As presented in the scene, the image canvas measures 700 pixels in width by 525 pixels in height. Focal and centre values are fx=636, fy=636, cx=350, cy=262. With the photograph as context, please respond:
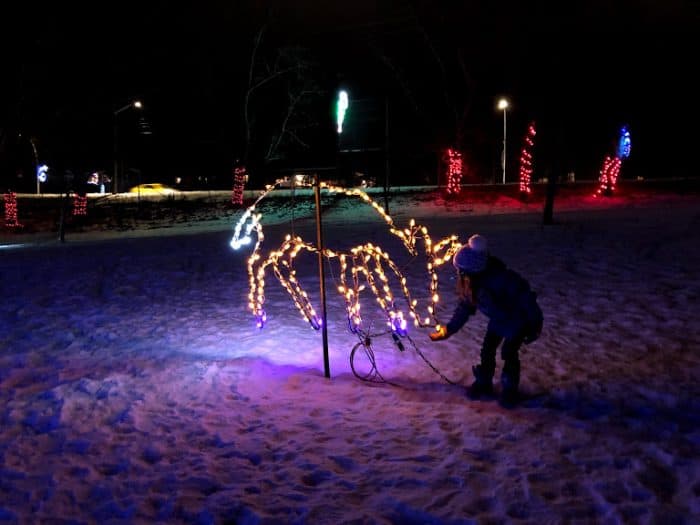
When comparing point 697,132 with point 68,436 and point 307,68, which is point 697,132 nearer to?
point 307,68

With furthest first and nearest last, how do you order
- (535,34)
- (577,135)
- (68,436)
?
(577,135) → (535,34) → (68,436)

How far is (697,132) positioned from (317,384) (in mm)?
44480

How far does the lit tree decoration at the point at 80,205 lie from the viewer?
94.3ft

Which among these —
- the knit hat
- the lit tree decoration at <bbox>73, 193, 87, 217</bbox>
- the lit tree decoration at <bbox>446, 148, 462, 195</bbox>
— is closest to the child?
the knit hat

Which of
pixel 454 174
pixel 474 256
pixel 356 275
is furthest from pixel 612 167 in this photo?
pixel 474 256

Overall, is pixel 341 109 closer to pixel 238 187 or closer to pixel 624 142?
pixel 238 187

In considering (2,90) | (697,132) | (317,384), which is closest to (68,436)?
(317,384)

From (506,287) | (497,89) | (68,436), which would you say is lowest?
(68,436)

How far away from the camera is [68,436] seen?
509cm

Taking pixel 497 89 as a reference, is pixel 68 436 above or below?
below

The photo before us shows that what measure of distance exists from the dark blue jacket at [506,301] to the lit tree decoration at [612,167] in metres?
26.8

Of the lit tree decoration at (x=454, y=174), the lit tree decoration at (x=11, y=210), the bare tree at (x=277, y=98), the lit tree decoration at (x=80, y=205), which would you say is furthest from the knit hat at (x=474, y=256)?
the bare tree at (x=277, y=98)

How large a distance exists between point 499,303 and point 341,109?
244 cm

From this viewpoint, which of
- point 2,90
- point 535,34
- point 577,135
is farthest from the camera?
point 577,135
